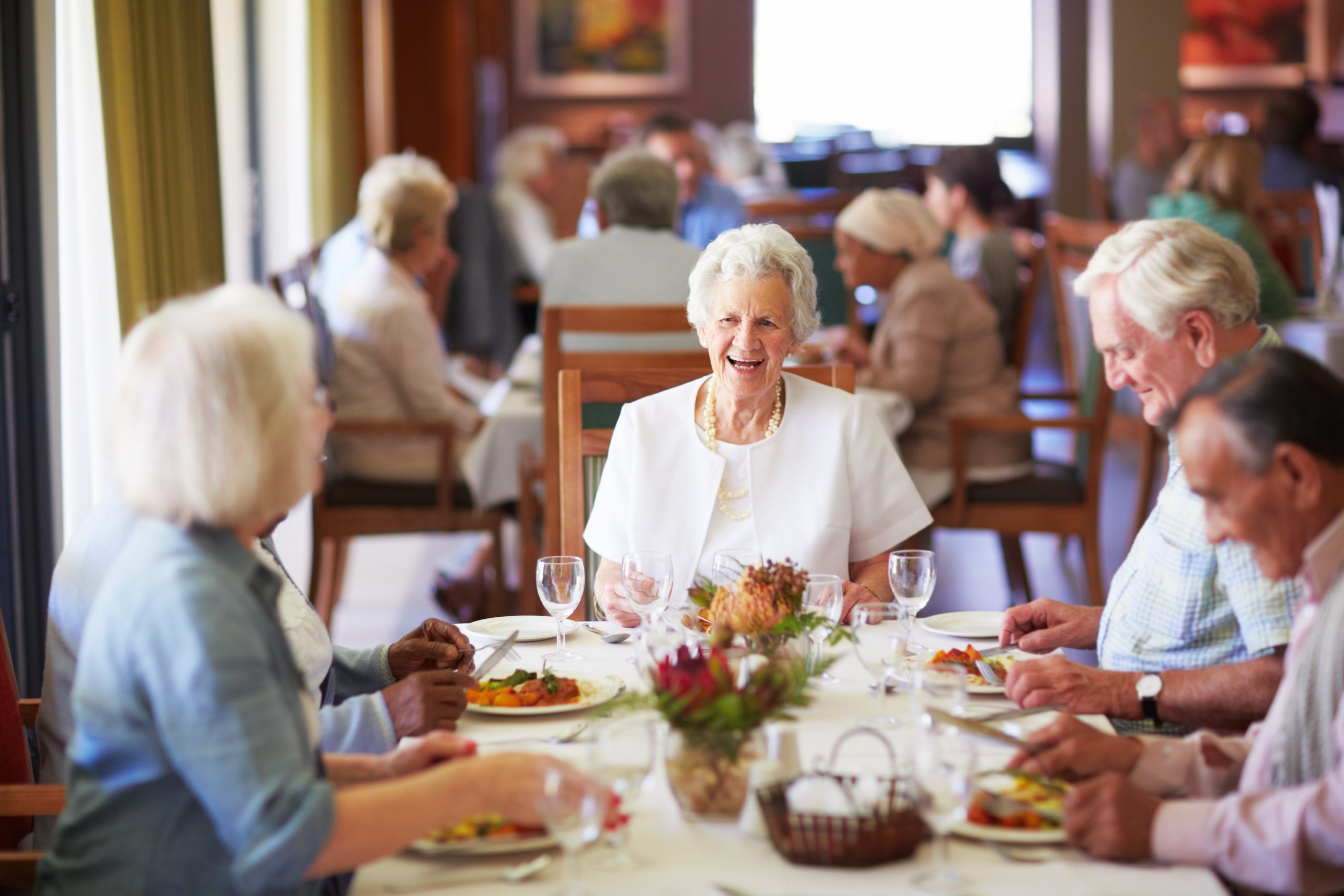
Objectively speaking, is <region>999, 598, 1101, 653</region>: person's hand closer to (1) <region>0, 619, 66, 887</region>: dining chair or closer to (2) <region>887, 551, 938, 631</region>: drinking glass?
(2) <region>887, 551, 938, 631</region>: drinking glass

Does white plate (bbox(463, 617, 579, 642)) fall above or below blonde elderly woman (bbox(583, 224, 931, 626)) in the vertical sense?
below

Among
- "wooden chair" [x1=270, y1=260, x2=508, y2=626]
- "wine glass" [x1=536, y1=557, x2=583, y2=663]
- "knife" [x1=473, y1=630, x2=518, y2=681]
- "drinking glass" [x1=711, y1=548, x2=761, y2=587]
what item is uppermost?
"drinking glass" [x1=711, y1=548, x2=761, y2=587]

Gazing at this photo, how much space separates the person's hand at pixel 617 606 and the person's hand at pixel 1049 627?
1.89 ft

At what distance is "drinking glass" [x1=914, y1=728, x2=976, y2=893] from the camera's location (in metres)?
1.23

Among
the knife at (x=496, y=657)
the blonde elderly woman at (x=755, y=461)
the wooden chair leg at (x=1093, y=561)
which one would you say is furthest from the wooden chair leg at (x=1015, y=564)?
the knife at (x=496, y=657)

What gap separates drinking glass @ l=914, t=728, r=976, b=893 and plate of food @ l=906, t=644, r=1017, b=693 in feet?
1.74

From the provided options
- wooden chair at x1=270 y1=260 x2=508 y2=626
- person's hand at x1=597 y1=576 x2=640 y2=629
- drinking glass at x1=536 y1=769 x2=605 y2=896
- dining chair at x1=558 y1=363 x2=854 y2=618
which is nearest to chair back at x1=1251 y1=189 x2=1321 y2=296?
wooden chair at x1=270 y1=260 x2=508 y2=626

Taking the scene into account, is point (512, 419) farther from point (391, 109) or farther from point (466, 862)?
point (391, 109)

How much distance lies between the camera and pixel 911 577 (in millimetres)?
1902

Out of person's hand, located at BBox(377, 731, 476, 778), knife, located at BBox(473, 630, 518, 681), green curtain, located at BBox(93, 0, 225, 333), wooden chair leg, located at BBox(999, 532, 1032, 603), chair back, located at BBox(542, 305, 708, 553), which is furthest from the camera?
wooden chair leg, located at BBox(999, 532, 1032, 603)

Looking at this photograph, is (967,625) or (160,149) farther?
(160,149)

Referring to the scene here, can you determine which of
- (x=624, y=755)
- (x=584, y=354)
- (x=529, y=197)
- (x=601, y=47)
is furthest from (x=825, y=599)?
(x=601, y=47)

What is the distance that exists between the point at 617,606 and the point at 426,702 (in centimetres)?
62

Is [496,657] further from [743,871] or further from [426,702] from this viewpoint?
[743,871]
